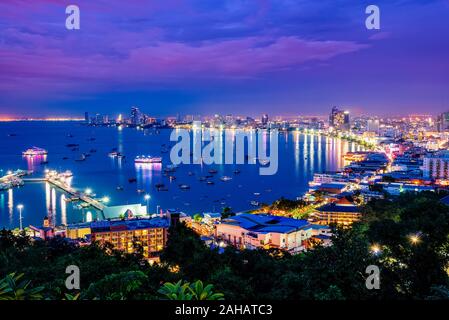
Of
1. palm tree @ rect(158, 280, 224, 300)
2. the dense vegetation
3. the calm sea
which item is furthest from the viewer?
the calm sea

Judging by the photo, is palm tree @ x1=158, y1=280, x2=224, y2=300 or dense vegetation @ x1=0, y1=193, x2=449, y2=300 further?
dense vegetation @ x1=0, y1=193, x2=449, y2=300

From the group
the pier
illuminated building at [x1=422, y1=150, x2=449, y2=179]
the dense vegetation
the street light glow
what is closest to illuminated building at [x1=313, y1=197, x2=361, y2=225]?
the dense vegetation

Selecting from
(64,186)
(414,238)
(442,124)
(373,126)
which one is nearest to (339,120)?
(373,126)

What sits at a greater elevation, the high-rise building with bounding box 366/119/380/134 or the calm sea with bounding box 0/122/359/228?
the high-rise building with bounding box 366/119/380/134

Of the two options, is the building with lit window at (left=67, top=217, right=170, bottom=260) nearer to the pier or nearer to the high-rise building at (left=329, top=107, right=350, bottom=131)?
the pier

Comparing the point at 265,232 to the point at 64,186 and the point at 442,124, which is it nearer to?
the point at 64,186

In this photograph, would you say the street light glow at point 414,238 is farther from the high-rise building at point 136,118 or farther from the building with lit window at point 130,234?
the high-rise building at point 136,118

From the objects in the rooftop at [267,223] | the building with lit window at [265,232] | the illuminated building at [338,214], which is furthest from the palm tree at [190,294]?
the illuminated building at [338,214]
